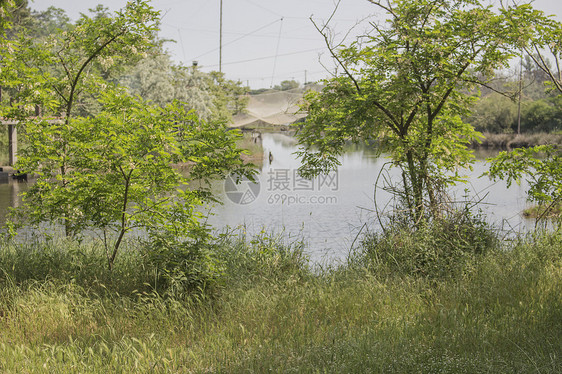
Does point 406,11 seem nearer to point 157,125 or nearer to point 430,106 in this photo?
point 430,106

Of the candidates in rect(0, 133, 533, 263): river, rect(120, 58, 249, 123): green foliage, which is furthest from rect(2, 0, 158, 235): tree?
rect(120, 58, 249, 123): green foliage

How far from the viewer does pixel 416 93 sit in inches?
220

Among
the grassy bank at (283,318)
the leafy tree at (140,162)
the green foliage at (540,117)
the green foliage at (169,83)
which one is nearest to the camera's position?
the grassy bank at (283,318)

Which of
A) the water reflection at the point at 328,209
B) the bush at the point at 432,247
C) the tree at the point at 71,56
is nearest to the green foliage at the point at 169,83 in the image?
the water reflection at the point at 328,209

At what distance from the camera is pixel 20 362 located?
277 centimetres

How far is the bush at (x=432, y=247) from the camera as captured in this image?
5.21 meters

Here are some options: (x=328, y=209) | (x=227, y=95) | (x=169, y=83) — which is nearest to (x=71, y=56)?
(x=328, y=209)

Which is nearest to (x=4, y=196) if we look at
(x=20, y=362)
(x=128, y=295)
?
(x=128, y=295)

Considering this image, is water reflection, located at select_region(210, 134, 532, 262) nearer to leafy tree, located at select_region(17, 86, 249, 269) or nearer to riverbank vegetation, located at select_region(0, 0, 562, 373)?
riverbank vegetation, located at select_region(0, 0, 562, 373)

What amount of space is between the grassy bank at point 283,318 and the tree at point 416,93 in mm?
1009

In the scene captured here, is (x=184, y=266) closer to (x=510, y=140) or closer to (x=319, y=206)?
(x=319, y=206)

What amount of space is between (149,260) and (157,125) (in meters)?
1.20

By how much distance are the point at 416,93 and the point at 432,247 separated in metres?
1.65

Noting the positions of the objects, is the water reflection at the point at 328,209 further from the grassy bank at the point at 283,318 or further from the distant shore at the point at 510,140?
the distant shore at the point at 510,140
